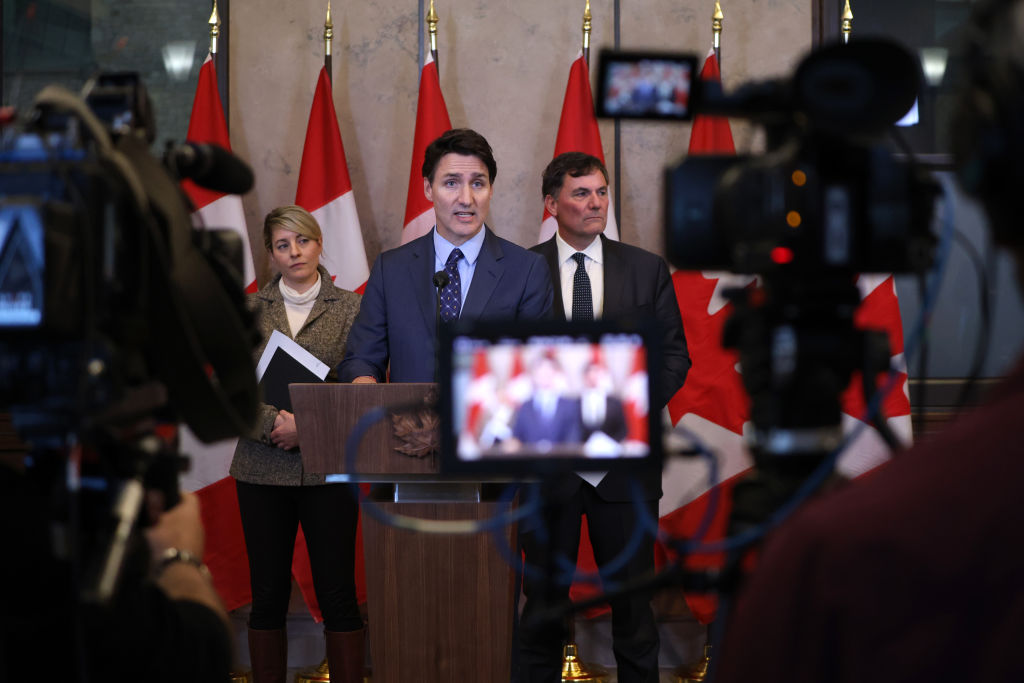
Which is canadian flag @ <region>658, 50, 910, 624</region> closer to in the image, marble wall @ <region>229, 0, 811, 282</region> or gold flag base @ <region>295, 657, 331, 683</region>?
marble wall @ <region>229, 0, 811, 282</region>

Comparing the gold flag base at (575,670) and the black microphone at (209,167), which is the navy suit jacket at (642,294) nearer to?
the gold flag base at (575,670)

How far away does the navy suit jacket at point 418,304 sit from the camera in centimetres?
300

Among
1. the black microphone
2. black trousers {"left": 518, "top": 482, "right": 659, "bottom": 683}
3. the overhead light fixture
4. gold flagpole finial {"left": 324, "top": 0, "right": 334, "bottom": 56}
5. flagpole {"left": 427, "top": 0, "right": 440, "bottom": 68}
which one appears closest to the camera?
the black microphone

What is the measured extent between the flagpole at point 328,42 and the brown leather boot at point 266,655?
2.22 meters

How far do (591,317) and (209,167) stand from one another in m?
2.14

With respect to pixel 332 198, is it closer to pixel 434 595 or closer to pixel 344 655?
pixel 344 655

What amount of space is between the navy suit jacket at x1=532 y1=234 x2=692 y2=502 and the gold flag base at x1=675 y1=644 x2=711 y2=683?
1.04 metres

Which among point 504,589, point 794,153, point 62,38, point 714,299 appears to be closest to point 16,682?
point 794,153

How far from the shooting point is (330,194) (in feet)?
12.8

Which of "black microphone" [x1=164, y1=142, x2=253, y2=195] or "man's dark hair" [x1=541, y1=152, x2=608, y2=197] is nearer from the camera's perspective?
"black microphone" [x1=164, y1=142, x2=253, y2=195]

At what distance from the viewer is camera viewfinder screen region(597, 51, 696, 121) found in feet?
3.79

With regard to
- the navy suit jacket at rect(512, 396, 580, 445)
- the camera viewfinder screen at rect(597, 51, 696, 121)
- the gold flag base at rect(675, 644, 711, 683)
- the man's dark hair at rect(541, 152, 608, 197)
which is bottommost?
the gold flag base at rect(675, 644, 711, 683)

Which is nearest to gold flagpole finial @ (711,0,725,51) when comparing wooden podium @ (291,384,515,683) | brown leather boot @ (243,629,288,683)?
wooden podium @ (291,384,515,683)

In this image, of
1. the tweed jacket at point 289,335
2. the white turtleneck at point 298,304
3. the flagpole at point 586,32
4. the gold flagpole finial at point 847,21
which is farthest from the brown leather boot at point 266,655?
the gold flagpole finial at point 847,21
